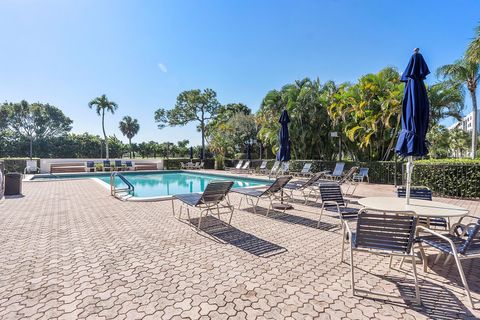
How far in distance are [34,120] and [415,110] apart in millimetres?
50838

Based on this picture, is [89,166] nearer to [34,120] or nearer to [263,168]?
[263,168]

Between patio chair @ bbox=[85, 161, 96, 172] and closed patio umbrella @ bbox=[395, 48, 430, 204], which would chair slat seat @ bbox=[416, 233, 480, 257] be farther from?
patio chair @ bbox=[85, 161, 96, 172]

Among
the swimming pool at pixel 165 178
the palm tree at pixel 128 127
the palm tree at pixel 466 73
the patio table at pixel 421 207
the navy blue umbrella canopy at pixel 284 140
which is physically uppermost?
the palm tree at pixel 128 127

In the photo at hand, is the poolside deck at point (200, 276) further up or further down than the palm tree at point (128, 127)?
further down

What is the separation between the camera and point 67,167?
21.7 m

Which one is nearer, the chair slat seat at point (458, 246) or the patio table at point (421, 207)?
the chair slat seat at point (458, 246)

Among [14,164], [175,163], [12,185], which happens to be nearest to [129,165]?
[175,163]

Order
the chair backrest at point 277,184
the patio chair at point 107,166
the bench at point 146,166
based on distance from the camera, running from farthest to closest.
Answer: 1. the bench at point 146,166
2. the patio chair at point 107,166
3. the chair backrest at point 277,184

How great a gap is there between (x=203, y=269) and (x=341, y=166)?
35.7 feet

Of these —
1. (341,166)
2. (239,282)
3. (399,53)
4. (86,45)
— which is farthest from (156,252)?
(399,53)

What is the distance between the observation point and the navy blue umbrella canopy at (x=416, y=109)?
3799mm

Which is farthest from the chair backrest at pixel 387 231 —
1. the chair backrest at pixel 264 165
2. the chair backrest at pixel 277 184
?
the chair backrest at pixel 264 165

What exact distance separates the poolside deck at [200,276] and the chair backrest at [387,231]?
0.48 metres

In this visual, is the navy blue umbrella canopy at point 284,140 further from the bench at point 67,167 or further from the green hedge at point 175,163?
the bench at point 67,167
